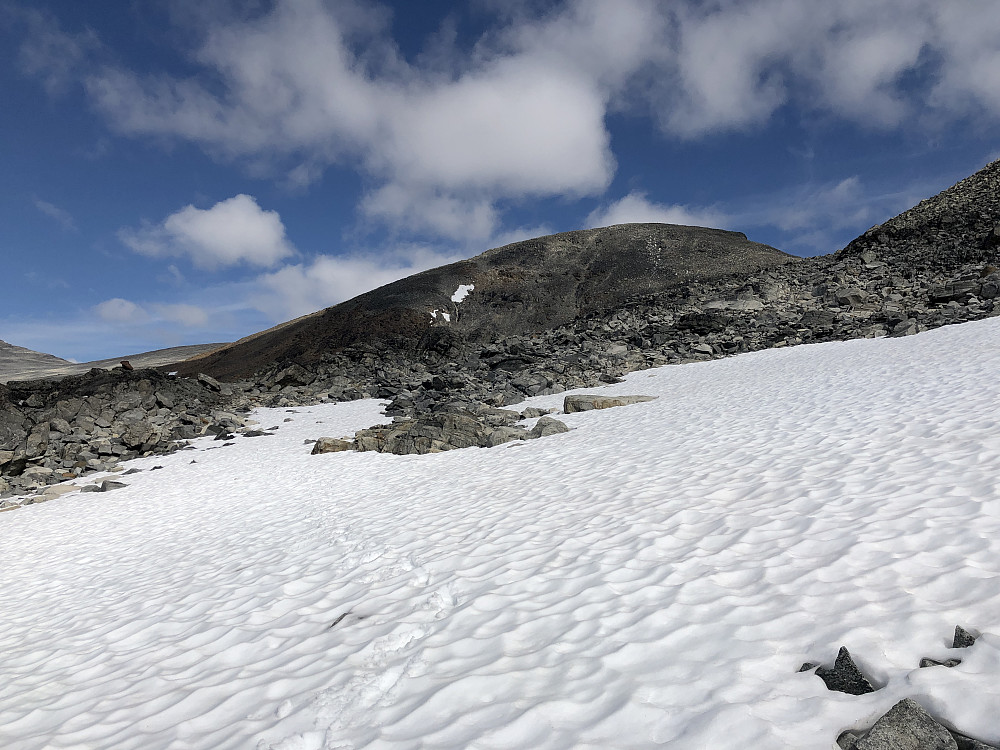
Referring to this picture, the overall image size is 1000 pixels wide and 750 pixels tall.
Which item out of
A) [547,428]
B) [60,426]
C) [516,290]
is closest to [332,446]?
[547,428]

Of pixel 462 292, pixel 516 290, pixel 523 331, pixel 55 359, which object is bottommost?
pixel 523 331

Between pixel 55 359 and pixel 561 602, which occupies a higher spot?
pixel 55 359

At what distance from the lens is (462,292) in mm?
53469

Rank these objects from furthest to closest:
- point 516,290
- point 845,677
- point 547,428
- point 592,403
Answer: point 516,290 < point 592,403 < point 547,428 < point 845,677

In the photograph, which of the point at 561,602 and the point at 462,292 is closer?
the point at 561,602

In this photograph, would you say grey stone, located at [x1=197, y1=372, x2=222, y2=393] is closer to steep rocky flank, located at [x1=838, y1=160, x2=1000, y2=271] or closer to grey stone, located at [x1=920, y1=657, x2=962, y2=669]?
grey stone, located at [x1=920, y1=657, x2=962, y2=669]

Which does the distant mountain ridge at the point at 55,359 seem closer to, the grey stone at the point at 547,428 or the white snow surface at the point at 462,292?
the white snow surface at the point at 462,292

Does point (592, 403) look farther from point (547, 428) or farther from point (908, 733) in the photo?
point (908, 733)

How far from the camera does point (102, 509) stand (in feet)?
40.9

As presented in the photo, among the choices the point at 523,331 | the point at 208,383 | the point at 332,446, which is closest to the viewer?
the point at 332,446

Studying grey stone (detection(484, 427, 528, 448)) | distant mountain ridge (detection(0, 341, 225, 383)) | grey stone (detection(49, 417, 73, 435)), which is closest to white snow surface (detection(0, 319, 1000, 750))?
grey stone (detection(484, 427, 528, 448))

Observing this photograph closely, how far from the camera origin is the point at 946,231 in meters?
33.4

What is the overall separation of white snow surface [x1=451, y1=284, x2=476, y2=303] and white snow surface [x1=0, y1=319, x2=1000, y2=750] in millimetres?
43210

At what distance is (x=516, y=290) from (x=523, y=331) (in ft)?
25.7
